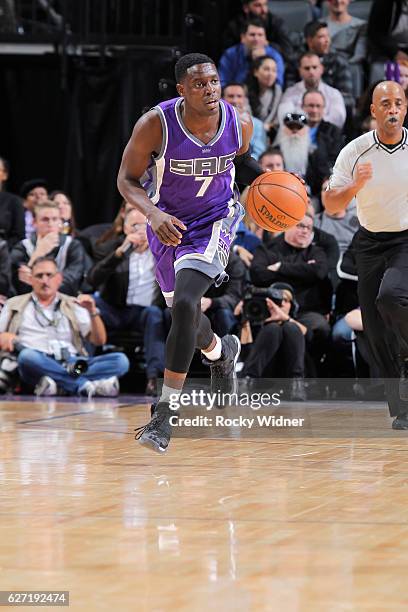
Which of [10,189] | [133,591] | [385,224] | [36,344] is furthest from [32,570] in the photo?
[10,189]

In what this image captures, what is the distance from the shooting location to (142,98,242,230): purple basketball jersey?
219 inches

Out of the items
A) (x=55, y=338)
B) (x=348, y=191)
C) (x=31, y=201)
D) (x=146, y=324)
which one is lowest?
(x=55, y=338)

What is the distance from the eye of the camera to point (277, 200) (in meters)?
5.80

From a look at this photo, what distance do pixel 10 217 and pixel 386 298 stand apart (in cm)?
535

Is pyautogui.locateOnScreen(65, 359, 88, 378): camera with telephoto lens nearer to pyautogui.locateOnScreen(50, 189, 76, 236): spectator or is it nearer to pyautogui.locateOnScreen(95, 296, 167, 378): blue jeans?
pyautogui.locateOnScreen(95, 296, 167, 378): blue jeans

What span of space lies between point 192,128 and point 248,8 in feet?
22.7

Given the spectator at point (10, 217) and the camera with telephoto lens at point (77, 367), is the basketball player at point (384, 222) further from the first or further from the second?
the spectator at point (10, 217)

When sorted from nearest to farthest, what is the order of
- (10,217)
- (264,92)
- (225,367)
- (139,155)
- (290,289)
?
(139,155) → (225,367) → (290,289) → (10,217) → (264,92)

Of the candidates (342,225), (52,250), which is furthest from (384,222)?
(52,250)

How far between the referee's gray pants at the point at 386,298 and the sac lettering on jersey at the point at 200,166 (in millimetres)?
1299

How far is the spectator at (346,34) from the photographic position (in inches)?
470

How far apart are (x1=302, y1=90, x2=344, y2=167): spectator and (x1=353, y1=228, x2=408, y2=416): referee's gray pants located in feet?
12.0

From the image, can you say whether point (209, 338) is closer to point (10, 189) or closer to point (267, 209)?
point (267, 209)

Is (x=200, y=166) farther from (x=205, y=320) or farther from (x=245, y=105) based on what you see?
(x=245, y=105)
